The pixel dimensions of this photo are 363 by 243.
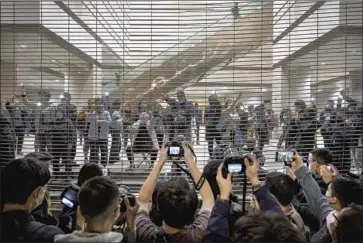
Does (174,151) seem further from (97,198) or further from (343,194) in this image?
(343,194)

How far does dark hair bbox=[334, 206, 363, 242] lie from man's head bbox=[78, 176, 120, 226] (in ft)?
2.88

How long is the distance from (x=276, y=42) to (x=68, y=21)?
226cm

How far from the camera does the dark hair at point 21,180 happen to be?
1.68 metres

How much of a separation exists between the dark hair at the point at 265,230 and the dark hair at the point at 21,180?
857 mm

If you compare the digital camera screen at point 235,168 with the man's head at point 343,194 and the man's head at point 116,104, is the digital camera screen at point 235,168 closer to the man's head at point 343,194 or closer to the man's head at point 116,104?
the man's head at point 343,194

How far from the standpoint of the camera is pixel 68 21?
4637 millimetres

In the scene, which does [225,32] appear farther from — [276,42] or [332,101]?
[332,101]

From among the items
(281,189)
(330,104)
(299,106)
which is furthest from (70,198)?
(330,104)

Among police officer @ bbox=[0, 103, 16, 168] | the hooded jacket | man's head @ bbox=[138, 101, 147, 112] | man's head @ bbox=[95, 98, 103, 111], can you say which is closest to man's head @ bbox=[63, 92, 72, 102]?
man's head @ bbox=[95, 98, 103, 111]

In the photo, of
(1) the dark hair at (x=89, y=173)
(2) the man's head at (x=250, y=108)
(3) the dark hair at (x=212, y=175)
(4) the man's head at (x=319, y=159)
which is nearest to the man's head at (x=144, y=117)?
(2) the man's head at (x=250, y=108)

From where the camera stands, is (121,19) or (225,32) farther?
(225,32)

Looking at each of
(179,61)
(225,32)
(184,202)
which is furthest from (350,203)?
(225,32)

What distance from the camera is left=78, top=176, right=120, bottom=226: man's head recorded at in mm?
1489

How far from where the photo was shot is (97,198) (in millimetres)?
1514
